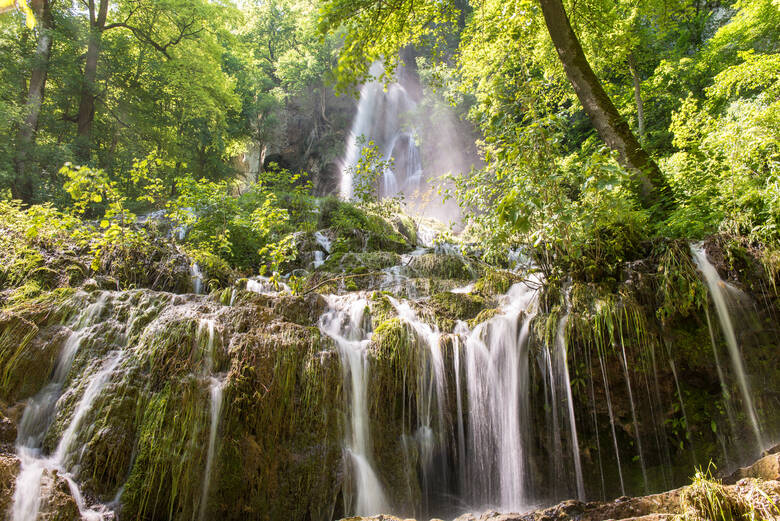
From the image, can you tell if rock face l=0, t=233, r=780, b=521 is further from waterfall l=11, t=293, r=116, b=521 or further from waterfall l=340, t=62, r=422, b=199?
waterfall l=340, t=62, r=422, b=199

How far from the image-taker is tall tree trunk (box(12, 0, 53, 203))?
9922mm

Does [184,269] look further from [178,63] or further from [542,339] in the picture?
[178,63]

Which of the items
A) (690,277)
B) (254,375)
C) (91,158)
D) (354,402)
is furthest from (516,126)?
(91,158)

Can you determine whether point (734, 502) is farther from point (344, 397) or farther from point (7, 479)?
point (7, 479)

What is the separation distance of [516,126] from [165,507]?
5859 millimetres

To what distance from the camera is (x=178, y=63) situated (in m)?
14.4

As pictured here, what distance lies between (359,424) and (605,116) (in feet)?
19.9

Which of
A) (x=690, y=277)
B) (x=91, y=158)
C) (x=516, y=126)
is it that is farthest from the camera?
(x=91, y=158)

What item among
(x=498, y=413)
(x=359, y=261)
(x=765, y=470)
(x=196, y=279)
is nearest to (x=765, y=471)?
(x=765, y=470)

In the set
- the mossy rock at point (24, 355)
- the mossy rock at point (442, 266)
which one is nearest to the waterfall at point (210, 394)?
the mossy rock at point (24, 355)

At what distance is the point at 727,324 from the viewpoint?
4090 mm

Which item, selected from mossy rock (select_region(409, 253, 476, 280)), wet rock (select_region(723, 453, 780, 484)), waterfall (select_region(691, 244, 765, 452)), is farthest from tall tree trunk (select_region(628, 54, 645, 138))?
wet rock (select_region(723, 453, 780, 484))

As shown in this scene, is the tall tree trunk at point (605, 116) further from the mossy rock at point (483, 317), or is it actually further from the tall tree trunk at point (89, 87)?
the tall tree trunk at point (89, 87)

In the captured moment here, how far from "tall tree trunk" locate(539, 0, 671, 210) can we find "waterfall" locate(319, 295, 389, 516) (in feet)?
16.2
